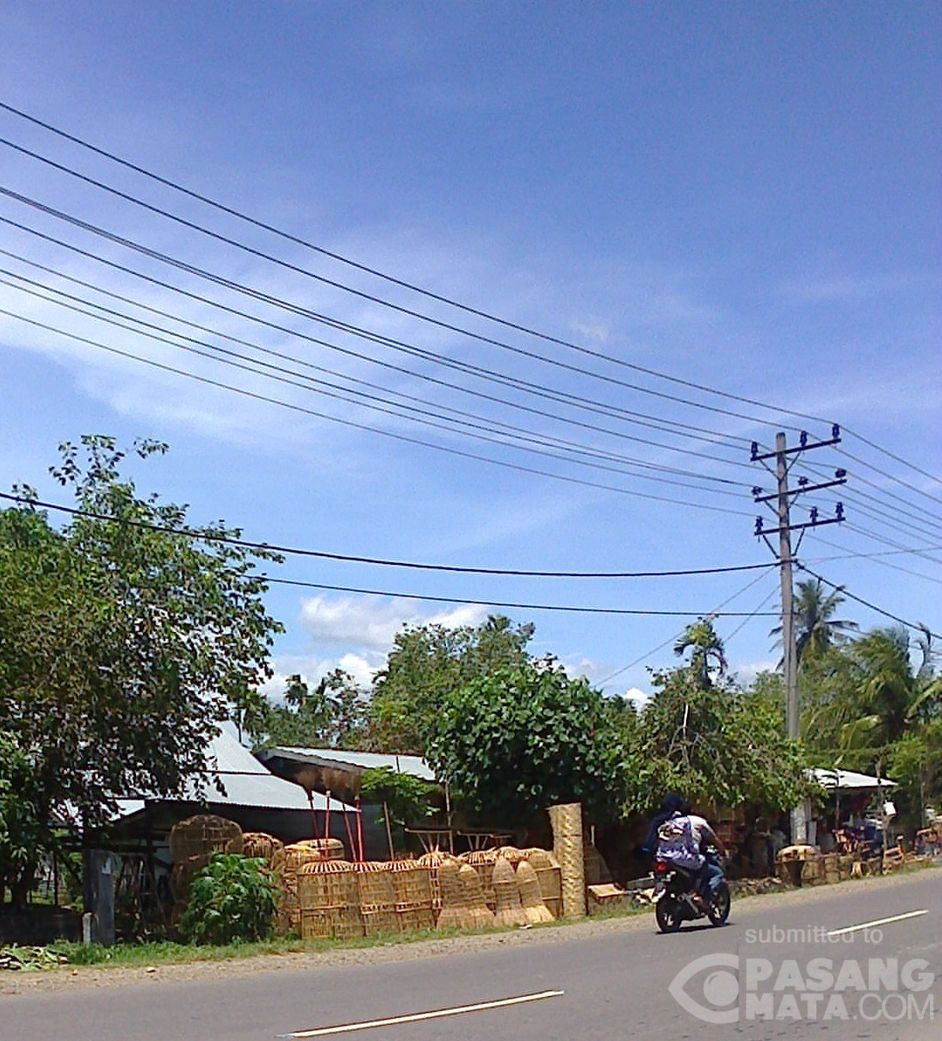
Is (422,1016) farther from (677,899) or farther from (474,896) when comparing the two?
(474,896)

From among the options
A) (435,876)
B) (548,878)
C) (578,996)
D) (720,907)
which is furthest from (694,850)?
(548,878)

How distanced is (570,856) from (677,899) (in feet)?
20.8

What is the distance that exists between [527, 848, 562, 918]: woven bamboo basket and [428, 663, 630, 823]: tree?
2635 mm

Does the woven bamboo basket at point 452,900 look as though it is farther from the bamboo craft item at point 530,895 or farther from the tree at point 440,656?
the tree at point 440,656

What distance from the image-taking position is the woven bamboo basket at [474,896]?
21.0 metres

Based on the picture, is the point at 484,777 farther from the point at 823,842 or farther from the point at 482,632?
the point at 482,632

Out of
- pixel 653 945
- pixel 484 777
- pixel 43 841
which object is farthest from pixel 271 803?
pixel 653 945

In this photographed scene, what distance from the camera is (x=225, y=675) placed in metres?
21.7

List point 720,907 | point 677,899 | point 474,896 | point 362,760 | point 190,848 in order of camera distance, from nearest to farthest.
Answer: point 677,899
point 720,907
point 190,848
point 474,896
point 362,760

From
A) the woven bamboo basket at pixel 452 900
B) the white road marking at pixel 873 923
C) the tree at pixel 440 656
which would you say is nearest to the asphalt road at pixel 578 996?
the white road marking at pixel 873 923

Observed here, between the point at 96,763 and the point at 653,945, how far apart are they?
9.29 m

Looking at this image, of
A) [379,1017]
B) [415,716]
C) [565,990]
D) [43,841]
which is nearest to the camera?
[379,1017]

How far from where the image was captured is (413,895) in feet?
67.5

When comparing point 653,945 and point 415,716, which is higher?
point 415,716
